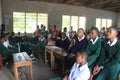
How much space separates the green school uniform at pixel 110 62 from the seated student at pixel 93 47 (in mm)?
197

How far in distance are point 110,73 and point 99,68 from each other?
19 cm

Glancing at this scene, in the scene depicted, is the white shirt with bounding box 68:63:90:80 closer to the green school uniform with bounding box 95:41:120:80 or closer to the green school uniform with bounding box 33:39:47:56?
the green school uniform with bounding box 95:41:120:80

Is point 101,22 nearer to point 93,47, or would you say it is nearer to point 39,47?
point 39,47

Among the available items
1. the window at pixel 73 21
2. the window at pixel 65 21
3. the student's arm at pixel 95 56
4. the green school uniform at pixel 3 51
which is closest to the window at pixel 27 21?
the window at pixel 65 21

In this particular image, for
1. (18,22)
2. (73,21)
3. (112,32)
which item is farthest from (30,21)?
(112,32)

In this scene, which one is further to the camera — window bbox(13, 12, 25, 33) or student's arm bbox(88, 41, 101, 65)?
window bbox(13, 12, 25, 33)

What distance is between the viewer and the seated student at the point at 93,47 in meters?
3.05

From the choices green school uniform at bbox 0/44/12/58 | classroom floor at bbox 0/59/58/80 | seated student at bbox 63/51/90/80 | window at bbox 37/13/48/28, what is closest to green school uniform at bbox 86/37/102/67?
seated student at bbox 63/51/90/80

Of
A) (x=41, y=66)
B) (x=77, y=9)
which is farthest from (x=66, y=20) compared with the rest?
(x=41, y=66)

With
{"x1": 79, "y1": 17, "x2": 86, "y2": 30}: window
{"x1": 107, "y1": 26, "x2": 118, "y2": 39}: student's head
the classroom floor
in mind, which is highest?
{"x1": 79, "y1": 17, "x2": 86, "y2": 30}: window

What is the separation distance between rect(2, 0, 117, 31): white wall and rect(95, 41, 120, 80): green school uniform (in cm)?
743

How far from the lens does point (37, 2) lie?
389 inches

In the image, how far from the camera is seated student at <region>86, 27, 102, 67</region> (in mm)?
3049

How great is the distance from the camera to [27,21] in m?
9.90
